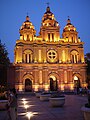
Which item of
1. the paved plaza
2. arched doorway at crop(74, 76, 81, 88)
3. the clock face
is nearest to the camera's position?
the paved plaza

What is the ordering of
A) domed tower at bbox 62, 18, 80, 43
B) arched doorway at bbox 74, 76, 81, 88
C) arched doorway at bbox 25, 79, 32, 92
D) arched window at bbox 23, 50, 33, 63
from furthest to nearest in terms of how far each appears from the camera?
domed tower at bbox 62, 18, 80, 43 < arched doorway at bbox 74, 76, 81, 88 < arched window at bbox 23, 50, 33, 63 < arched doorway at bbox 25, 79, 32, 92

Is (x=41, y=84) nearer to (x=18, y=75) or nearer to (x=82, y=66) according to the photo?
(x=18, y=75)

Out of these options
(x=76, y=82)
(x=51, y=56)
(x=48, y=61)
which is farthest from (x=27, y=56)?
(x=76, y=82)

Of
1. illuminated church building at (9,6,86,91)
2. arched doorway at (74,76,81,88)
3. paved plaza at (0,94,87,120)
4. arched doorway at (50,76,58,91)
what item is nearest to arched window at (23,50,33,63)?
illuminated church building at (9,6,86,91)

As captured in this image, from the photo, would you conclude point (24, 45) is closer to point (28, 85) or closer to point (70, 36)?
point (28, 85)

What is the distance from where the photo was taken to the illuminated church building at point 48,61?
56000 millimetres

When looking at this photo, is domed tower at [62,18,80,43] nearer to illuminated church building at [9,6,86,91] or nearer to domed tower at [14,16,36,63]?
illuminated church building at [9,6,86,91]

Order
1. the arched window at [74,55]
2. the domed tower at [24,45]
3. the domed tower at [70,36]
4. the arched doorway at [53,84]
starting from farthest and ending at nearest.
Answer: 1. the domed tower at [70,36]
2. the arched window at [74,55]
3. the arched doorway at [53,84]
4. the domed tower at [24,45]

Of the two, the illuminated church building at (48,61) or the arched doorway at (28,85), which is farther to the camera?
the arched doorway at (28,85)

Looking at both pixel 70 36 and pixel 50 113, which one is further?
pixel 70 36

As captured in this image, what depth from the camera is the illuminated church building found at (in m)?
56.0

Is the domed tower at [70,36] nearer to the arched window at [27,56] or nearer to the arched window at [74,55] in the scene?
the arched window at [74,55]

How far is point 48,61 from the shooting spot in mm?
59000

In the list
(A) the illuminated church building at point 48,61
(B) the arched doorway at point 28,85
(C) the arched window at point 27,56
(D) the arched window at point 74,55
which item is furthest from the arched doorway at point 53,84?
(C) the arched window at point 27,56
